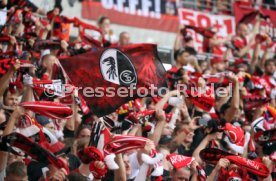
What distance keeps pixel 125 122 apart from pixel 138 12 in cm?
704

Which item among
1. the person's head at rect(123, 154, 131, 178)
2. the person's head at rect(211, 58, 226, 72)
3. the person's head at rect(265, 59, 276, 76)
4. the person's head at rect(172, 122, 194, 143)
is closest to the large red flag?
the person's head at rect(123, 154, 131, 178)

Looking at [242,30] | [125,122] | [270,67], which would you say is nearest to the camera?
[125,122]

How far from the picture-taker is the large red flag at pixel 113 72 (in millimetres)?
9695

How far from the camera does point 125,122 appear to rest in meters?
10.8

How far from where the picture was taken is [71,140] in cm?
1055

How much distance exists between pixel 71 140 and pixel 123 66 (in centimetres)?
113

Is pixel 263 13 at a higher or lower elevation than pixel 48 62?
lower

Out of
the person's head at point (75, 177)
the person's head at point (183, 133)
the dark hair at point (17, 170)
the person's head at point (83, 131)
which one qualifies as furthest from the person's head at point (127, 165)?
the dark hair at point (17, 170)

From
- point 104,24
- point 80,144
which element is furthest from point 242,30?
point 80,144

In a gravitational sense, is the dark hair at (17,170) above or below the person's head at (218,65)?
above

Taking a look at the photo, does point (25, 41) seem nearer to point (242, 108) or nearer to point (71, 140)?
point (71, 140)

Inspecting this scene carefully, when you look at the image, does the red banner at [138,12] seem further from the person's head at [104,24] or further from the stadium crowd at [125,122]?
the person's head at [104,24]

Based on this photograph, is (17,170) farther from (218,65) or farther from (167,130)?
(218,65)

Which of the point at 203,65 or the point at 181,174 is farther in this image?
the point at 203,65
